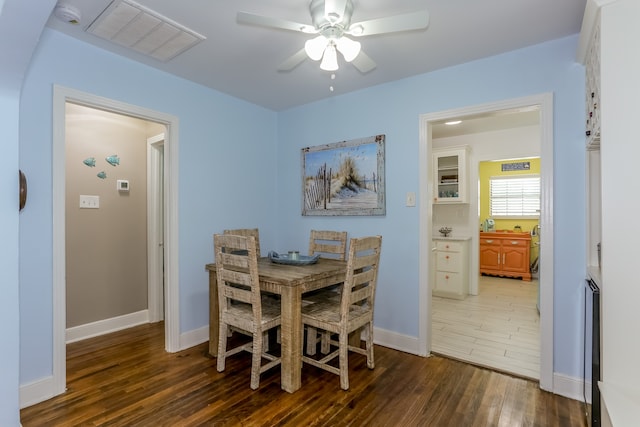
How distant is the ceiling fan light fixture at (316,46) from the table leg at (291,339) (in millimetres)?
1435

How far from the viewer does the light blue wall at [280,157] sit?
210cm

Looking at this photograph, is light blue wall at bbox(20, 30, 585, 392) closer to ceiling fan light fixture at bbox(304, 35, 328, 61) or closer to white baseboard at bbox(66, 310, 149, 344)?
white baseboard at bbox(66, 310, 149, 344)

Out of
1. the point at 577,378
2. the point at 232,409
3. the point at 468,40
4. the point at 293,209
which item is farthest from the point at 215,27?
the point at 577,378

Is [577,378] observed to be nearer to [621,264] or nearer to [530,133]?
[621,264]

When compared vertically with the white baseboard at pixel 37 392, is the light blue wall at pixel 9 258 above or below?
above

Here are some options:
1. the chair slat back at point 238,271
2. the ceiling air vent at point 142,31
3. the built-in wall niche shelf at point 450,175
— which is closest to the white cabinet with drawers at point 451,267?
the built-in wall niche shelf at point 450,175

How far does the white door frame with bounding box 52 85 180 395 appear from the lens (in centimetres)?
215

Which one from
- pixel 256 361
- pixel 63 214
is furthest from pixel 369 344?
pixel 63 214

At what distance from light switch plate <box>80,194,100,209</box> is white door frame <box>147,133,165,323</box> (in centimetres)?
48

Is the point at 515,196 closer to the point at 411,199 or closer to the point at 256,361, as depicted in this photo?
the point at 411,199

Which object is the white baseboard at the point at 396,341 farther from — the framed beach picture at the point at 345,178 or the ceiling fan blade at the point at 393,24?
the ceiling fan blade at the point at 393,24

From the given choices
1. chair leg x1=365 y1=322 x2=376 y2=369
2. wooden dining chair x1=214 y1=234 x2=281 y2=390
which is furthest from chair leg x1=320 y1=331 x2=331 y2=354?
wooden dining chair x1=214 y1=234 x2=281 y2=390

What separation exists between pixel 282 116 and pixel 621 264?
3297 mm

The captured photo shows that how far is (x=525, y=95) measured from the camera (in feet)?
7.66
